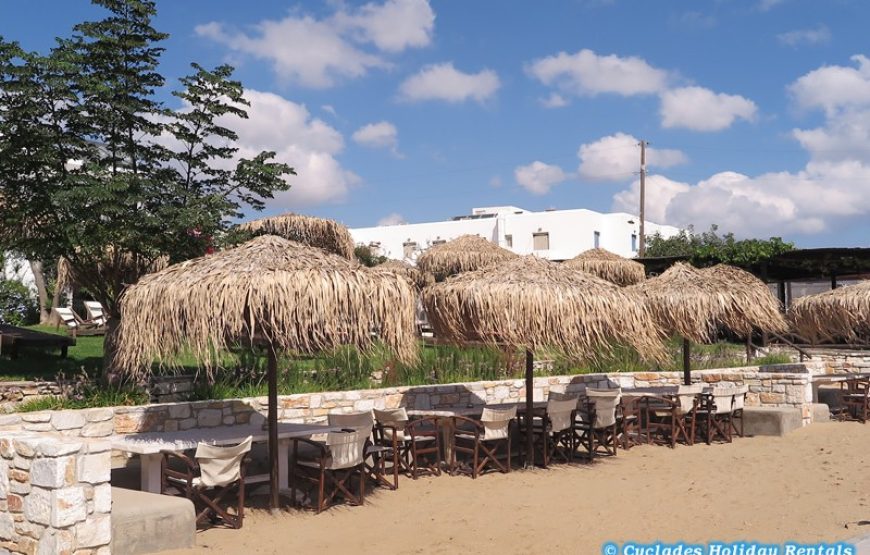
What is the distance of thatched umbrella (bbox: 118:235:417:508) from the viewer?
7203 mm

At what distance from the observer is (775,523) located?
24.9ft

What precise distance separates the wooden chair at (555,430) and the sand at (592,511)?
342 mm

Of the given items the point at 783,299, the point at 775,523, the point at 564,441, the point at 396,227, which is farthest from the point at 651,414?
the point at 396,227

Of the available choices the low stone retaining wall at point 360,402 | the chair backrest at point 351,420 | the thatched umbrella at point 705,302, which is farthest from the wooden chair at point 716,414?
the chair backrest at point 351,420

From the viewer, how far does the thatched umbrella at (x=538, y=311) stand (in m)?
9.19

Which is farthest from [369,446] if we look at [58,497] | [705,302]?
[705,302]

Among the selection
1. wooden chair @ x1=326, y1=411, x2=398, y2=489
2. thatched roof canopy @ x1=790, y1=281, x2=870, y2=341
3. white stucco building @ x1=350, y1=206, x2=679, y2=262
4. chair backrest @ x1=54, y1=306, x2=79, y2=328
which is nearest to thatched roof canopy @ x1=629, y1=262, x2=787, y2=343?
thatched roof canopy @ x1=790, y1=281, x2=870, y2=341

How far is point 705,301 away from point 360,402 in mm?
5292

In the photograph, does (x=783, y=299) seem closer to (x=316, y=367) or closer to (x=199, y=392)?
(x=316, y=367)

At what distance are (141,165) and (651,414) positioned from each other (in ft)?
27.9

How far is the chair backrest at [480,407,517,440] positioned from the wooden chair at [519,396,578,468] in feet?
1.89

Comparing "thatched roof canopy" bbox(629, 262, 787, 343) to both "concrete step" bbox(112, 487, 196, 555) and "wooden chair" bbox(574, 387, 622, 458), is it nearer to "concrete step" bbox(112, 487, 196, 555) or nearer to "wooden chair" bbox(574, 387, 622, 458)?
"wooden chair" bbox(574, 387, 622, 458)

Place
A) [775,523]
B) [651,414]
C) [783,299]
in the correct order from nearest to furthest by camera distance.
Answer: [775,523] < [651,414] < [783,299]

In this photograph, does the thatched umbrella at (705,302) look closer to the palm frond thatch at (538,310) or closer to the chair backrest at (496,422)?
the palm frond thatch at (538,310)
